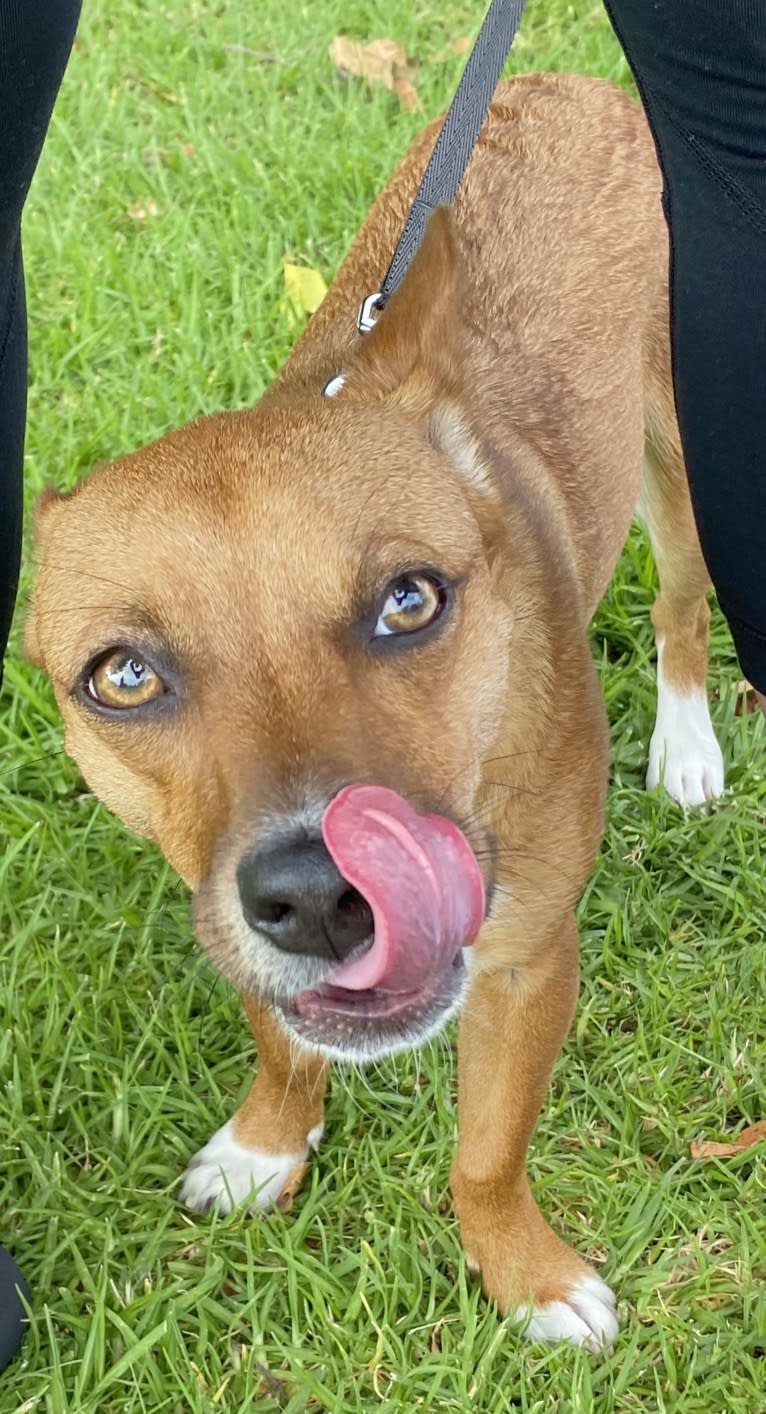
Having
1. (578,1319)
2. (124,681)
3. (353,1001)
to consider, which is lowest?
(578,1319)

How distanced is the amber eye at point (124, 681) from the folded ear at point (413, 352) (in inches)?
29.1

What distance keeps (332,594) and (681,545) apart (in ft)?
6.69

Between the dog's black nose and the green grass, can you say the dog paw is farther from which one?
the dog's black nose

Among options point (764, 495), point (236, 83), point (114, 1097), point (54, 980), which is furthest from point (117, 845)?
point (236, 83)

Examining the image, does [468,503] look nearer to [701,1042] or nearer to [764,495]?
[764,495]

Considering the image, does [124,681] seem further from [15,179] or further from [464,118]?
[464,118]

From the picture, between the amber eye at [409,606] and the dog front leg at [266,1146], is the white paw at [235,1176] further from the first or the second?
the amber eye at [409,606]

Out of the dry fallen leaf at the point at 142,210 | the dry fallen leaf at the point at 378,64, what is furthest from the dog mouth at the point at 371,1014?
the dry fallen leaf at the point at 378,64

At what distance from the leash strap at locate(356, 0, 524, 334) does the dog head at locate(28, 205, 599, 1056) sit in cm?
36

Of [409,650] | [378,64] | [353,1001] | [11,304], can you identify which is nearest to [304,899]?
[353,1001]

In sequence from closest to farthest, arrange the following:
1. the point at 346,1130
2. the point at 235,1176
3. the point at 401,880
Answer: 1. the point at 401,880
2. the point at 235,1176
3. the point at 346,1130

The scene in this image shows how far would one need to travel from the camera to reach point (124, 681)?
254cm

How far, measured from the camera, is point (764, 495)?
2564mm

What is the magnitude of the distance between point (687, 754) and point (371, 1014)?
6.87 feet
